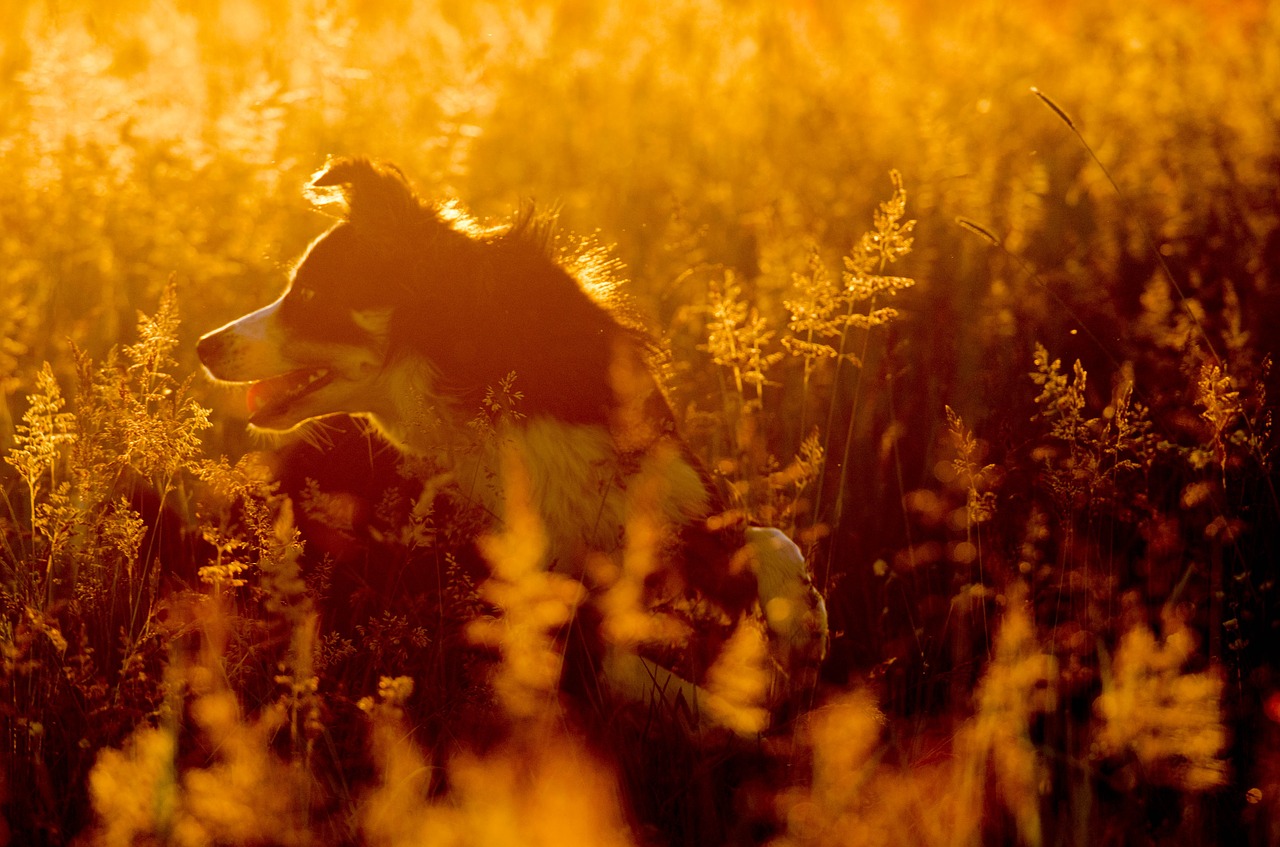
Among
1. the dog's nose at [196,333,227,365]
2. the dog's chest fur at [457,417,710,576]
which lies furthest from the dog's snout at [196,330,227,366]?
the dog's chest fur at [457,417,710,576]

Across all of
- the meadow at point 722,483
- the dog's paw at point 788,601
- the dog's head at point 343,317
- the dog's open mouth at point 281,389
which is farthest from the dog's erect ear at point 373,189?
the dog's paw at point 788,601

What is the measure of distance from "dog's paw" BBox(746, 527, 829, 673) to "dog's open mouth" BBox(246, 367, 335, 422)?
1.20 metres

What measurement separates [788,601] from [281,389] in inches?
59.6

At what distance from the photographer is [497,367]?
2.89 metres

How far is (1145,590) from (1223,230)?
2.10 meters

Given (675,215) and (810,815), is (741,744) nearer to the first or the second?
(810,815)

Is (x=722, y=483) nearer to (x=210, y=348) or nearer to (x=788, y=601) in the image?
(x=788, y=601)

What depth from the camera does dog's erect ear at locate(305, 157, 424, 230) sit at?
9.87 ft

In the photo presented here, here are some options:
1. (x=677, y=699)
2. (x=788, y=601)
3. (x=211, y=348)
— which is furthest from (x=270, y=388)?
(x=677, y=699)

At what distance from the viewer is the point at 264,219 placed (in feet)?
16.8

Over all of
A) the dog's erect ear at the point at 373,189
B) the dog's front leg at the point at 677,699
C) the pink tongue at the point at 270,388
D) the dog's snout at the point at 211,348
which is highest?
the dog's erect ear at the point at 373,189

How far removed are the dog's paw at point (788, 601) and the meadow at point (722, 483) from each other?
3.2 inches

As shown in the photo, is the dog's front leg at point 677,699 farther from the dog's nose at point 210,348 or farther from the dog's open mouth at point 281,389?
the dog's nose at point 210,348

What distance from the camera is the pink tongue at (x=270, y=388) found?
3279 mm
